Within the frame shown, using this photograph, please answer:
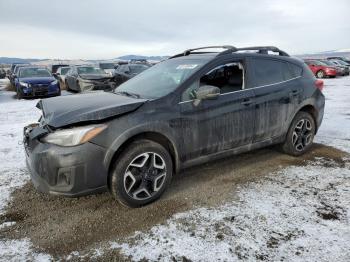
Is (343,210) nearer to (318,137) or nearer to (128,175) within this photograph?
(128,175)

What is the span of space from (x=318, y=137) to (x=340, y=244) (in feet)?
12.3

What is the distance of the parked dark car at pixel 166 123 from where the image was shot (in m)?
2.88

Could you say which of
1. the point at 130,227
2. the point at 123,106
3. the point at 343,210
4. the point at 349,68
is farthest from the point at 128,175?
the point at 349,68

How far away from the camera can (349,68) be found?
90.0 feet

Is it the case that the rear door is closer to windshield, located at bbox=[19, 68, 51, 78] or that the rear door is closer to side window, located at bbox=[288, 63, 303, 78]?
side window, located at bbox=[288, 63, 303, 78]

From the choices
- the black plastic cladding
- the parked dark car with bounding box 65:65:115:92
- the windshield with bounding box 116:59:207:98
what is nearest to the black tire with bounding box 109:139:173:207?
the windshield with bounding box 116:59:207:98

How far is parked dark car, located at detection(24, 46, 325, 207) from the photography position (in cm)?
288

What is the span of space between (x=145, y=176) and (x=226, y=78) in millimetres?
1727

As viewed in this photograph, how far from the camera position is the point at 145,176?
3.20m

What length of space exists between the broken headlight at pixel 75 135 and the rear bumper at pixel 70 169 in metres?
0.05

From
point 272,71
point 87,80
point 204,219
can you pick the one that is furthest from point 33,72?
point 204,219

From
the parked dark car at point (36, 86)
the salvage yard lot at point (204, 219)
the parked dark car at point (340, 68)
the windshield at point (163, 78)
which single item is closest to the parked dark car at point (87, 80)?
the parked dark car at point (36, 86)

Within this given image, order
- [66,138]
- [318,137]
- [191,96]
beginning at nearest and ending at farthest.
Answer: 1. [66,138]
2. [191,96]
3. [318,137]

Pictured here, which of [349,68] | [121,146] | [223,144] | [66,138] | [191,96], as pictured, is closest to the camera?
[66,138]
